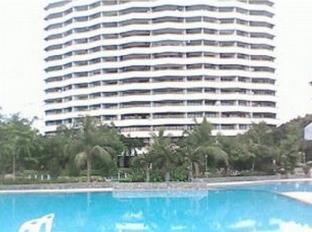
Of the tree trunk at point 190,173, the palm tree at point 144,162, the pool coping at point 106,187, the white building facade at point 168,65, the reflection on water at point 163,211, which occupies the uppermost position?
the white building facade at point 168,65

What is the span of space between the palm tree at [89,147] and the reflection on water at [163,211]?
5.44m

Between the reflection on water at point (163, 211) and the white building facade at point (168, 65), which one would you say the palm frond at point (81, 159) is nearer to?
the reflection on water at point (163, 211)

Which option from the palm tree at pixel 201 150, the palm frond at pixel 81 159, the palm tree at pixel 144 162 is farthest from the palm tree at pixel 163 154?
the palm frond at pixel 81 159

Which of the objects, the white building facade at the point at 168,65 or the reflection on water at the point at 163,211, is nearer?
the reflection on water at the point at 163,211

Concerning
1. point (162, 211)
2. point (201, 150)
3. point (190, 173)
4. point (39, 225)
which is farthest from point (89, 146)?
point (39, 225)

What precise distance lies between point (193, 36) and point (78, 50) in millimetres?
14389

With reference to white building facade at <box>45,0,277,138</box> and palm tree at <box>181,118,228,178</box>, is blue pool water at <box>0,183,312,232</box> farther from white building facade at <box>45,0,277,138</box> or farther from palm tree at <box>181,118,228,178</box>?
white building facade at <box>45,0,277,138</box>

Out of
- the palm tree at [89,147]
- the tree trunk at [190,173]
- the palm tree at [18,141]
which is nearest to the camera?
the palm tree at [89,147]

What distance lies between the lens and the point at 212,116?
62.9 meters

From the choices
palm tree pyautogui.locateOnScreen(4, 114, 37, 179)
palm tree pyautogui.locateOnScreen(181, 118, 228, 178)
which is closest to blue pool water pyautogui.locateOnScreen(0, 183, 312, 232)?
palm tree pyautogui.locateOnScreen(4, 114, 37, 179)

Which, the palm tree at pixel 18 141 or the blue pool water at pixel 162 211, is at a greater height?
the palm tree at pixel 18 141

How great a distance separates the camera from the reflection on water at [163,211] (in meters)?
18.3

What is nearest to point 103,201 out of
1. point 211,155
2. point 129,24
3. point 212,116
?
point 211,155

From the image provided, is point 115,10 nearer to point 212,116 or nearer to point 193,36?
point 193,36
